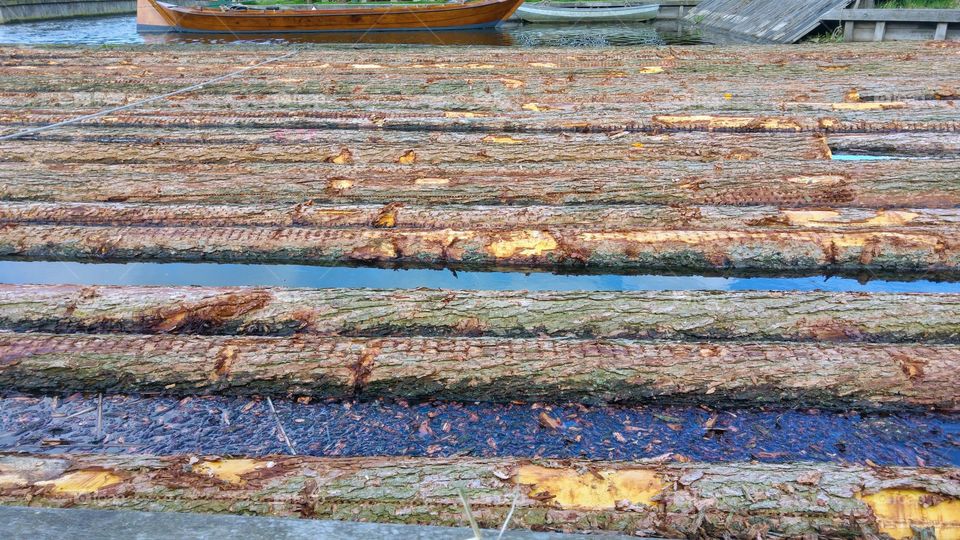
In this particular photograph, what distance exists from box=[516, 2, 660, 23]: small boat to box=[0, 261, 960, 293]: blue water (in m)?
24.8

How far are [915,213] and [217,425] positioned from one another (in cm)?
478

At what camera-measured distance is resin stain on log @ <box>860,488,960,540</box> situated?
2279 mm

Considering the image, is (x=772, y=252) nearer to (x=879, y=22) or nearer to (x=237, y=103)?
(x=237, y=103)

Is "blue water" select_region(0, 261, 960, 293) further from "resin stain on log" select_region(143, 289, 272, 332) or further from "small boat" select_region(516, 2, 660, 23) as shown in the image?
"small boat" select_region(516, 2, 660, 23)

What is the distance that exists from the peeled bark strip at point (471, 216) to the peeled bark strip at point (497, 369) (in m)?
1.56

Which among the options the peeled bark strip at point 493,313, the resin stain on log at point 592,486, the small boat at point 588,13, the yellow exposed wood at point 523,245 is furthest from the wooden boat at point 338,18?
the resin stain on log at point 592,486

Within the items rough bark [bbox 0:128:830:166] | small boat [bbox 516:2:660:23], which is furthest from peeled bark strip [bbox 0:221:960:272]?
small boat [bbox 516:2:660:23]

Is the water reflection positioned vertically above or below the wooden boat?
below

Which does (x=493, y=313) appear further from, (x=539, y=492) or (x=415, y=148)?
(x=415, y=148)

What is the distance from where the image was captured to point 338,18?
22984mm

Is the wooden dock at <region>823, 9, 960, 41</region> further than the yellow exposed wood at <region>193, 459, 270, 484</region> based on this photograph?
Yes

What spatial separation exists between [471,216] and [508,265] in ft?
1.93

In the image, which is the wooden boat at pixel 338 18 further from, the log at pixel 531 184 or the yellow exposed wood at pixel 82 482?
the yellow exposed wood at pixel 82 482

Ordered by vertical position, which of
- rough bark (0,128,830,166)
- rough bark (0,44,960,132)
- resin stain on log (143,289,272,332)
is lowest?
resin stain on log (143,289,272,332)
